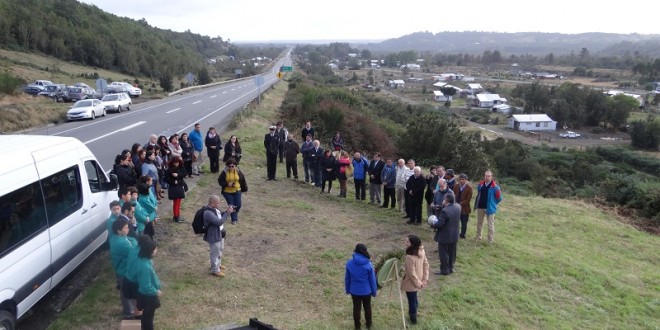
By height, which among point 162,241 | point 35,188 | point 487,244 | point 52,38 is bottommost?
point 487,244

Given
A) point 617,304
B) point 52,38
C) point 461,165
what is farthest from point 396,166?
point 52,38

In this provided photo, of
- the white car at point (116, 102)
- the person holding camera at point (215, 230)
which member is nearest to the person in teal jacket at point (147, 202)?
the person holding camera at point (215, 230)

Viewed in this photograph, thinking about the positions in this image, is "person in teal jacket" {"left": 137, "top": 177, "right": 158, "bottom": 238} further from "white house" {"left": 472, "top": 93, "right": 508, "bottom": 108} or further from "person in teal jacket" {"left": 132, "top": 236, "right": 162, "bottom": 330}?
"white house" {"left": 472, "top": 93, "right": 508, "bottom": 108}

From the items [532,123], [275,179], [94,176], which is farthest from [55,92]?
[532,123]

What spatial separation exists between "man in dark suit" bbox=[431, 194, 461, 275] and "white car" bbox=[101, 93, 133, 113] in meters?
25.9

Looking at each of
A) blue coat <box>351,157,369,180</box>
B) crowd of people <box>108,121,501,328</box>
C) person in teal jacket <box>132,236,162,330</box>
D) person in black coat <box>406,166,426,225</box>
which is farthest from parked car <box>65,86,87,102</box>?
person in teal jacket <box>132,236,162,330</box>

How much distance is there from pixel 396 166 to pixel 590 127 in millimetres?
85990

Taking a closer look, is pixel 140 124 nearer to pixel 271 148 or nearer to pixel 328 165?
pixel 271 148

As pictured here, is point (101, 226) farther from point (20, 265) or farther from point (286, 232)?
point (286, 232)

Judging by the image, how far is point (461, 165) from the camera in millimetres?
25469

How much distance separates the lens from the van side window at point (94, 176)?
28.6ft

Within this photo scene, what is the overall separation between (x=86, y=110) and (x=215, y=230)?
74.2 ft

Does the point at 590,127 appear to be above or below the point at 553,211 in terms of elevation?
below

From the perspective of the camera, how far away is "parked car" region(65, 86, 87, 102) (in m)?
36.8
